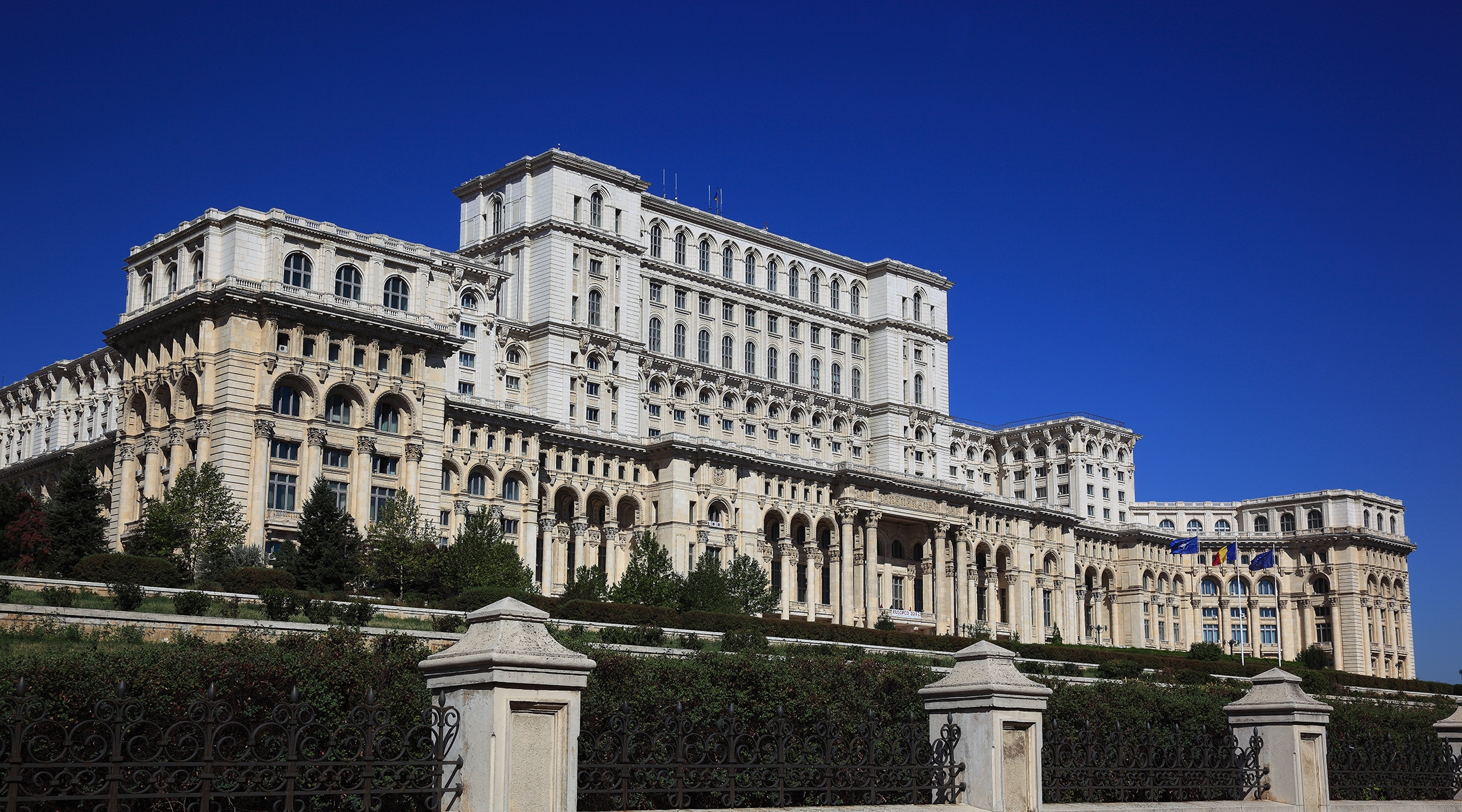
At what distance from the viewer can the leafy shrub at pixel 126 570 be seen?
47625mm

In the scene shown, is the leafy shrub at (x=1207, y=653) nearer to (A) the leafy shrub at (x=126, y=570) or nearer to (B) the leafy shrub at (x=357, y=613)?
(B) the leafy shrub at (x=357, y=613)

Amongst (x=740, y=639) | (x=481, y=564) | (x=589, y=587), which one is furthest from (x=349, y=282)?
(x=740, y=639)

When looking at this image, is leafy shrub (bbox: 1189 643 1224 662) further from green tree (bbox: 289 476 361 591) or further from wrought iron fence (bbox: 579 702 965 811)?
wrought iron fence (bbox: 579 702 965 811)

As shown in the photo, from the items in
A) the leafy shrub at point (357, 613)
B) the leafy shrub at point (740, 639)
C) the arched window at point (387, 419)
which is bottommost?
the leafy shrub at point (740, 639)

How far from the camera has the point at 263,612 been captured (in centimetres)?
4366

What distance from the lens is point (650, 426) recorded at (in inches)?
3775

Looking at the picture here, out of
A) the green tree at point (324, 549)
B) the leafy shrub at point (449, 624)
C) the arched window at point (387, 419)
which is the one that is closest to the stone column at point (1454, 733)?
the leafy shrub at point (449, 624)

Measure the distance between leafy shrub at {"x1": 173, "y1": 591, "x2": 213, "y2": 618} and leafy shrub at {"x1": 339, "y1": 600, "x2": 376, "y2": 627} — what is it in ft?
12.7

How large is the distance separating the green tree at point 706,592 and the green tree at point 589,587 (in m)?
4.09

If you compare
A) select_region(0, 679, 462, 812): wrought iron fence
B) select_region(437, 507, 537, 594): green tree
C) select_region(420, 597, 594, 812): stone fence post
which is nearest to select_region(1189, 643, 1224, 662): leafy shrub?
select_region(437, 507, 537, 594): green tree

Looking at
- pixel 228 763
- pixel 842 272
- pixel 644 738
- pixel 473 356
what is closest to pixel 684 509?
pixel 473 356

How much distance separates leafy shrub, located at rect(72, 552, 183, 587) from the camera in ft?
156

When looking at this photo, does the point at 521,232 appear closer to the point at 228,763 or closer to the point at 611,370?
the point at 611,370

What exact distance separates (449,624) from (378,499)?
1082 inches
